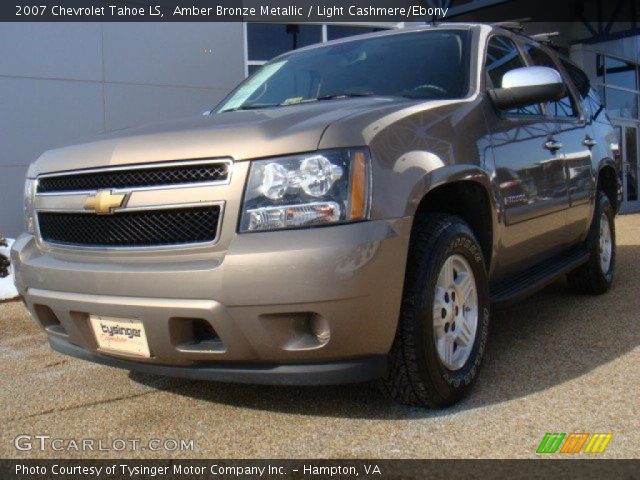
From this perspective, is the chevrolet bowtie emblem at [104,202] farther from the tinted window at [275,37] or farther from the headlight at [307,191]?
the tinted window at [275,37]

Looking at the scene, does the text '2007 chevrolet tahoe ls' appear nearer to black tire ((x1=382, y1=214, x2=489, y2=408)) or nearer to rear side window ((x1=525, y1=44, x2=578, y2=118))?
black tire ((x1=382, y1=214, x2=489, y2=408))

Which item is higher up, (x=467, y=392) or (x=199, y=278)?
(x=199, y=278)

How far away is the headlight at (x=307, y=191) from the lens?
7.68 ft

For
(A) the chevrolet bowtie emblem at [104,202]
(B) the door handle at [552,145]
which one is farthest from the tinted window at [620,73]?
(A) the chevrolet bowtie emblem at [104,202]

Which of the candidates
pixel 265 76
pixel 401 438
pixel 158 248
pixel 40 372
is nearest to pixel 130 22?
pixel 265 76

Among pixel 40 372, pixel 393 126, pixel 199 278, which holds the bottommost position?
pixel 40 372

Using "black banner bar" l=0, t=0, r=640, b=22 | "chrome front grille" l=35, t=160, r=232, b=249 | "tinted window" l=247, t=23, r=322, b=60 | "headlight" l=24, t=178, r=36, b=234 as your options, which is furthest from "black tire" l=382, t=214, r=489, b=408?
"tinted window" l=247, t=23, r=322, b=60

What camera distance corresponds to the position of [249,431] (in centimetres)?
260

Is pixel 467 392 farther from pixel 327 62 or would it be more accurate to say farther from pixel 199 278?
pixel 327 62

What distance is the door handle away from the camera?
384 cm

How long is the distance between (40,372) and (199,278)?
1.75m

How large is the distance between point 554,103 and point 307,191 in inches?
106

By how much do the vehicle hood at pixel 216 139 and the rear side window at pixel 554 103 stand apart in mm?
1807

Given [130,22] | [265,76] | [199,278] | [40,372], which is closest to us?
[199,278]
